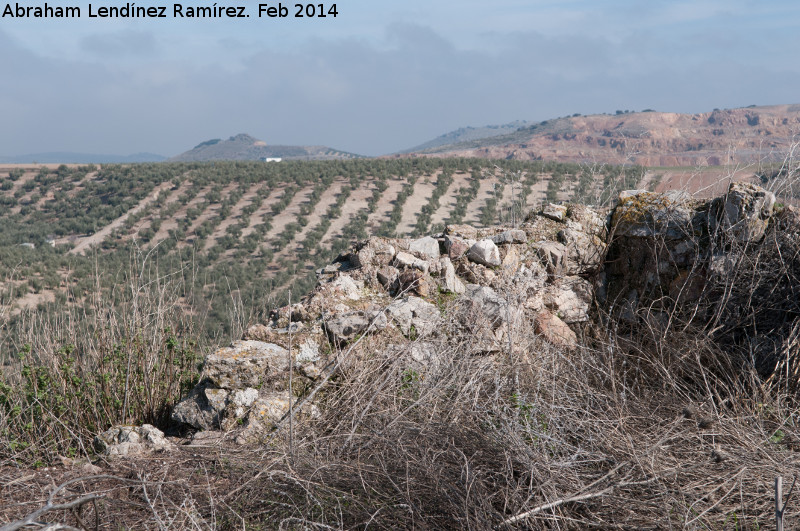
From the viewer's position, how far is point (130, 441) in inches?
116

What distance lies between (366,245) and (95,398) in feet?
6.79

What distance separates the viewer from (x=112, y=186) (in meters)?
31.3

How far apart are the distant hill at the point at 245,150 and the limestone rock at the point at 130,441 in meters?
91.4

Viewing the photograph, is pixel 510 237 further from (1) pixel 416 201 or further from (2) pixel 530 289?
(1) pixel 416 201

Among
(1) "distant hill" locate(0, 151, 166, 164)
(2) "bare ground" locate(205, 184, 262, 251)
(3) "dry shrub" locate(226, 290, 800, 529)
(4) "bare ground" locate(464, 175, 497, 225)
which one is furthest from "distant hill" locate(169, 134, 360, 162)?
(3) "dry shrub" locate(226, 290, 800, 529)

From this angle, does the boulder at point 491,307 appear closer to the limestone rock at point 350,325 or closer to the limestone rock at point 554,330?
the limestone rock at point 554,330

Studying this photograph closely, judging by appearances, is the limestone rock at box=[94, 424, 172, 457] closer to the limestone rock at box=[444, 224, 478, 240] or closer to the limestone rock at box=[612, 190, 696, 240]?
the limestone rock at box=[444, 224, 478, 240]

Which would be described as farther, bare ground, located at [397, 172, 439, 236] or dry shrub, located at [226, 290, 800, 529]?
bare ground, located at [397, 172, 439, 236]

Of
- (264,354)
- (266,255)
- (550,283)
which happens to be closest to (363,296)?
(264,354)

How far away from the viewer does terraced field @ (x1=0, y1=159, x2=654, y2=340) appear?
21.7 meters

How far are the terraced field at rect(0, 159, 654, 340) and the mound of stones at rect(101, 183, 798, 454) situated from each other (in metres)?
13.3

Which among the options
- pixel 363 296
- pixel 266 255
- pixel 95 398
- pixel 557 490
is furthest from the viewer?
pixel 266 255

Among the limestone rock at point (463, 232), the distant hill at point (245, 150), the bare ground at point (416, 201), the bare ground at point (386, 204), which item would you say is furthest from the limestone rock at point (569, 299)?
the distant hill at point (245, 150)

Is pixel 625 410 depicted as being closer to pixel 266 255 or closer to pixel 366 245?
pixel 366 245
